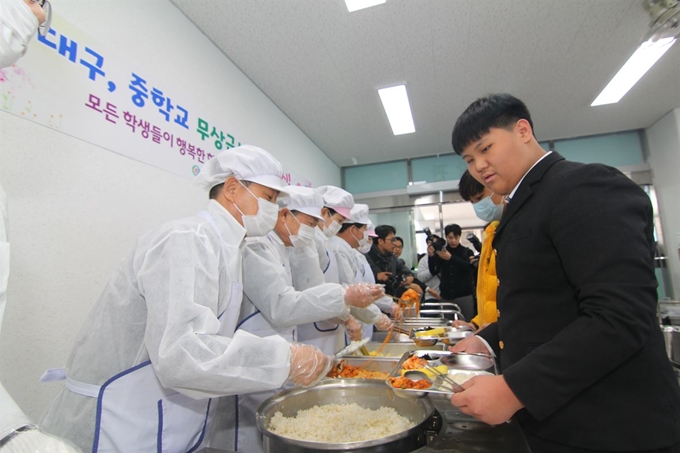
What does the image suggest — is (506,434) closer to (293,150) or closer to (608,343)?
(608,343)

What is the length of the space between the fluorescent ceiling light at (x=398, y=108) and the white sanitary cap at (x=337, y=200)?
5.17ft

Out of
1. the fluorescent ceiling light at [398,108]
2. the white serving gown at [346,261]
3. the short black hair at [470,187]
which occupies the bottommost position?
the white serving gown at [346,261]

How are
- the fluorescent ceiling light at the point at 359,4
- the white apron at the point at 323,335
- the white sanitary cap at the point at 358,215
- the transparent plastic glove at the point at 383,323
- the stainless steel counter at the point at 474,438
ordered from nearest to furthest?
the stainless steel counter at the point at 474,438 < the white apron at the point at 323,335 < the transparent plastic glove at the point at 383,323 < the fluorescent ceiling light at the point at 359,4 < the white sanitary cap at the point at 358,215

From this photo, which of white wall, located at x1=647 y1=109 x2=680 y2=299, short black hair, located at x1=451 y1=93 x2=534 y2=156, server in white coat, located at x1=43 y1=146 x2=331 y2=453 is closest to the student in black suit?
short black hair, located at x1=451 y1=93 x2=534 y2=156

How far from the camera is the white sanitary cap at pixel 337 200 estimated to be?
9.93 ft

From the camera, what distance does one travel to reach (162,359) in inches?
34.1

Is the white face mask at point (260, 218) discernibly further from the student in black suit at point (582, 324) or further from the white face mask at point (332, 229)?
the white face mask at point (332, 229)

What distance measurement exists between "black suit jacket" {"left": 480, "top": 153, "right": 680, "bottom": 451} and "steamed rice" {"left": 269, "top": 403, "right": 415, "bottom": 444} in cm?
42

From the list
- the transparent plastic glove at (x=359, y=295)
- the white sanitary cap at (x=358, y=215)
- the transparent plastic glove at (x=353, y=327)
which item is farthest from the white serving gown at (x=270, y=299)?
the white sanitary cap at (x=358, y=215)

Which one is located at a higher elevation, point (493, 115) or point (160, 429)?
point (493, 115)

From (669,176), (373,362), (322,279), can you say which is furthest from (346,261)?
(669,176)

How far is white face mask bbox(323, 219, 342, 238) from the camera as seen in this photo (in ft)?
10.0

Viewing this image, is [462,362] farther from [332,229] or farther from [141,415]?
[332,229]

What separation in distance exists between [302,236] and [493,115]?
1524 millimetres
